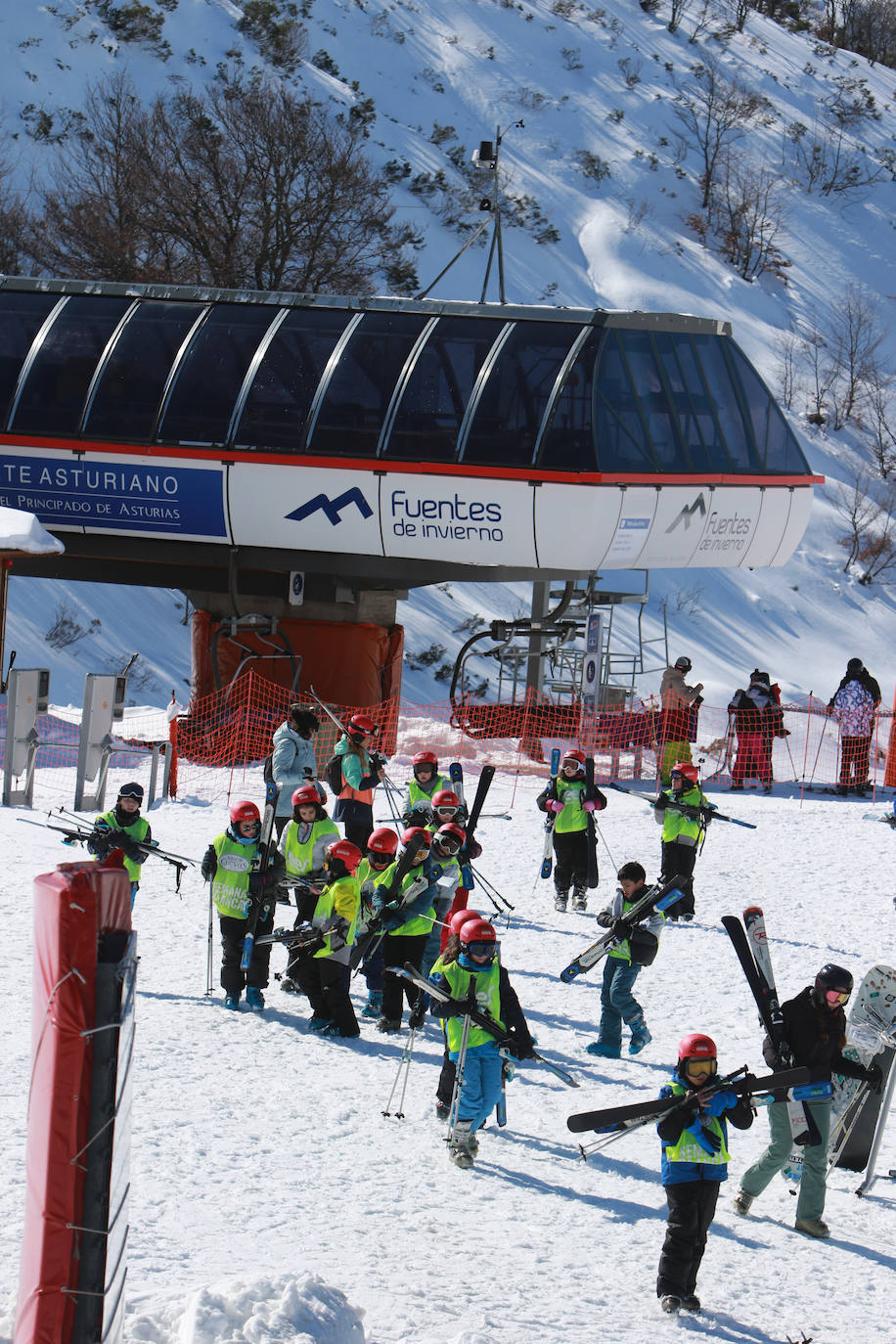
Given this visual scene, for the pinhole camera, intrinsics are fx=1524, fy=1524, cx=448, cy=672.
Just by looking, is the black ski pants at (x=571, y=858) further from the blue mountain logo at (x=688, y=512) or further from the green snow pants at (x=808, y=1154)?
the blue mountain logo at (x=688, y=512)

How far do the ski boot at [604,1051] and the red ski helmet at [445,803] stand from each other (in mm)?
2241

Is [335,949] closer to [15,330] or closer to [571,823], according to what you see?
[571,823]

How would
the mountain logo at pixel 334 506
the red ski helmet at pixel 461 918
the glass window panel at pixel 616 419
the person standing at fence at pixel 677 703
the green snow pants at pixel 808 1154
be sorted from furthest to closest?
the person standing at fence at pixel 677 703 → the mountain logo at pixel 334 506 → the glass window panel at pixel 616 419 → the red ski helmet at pixel 461 918 → the green snow pants at pixel 808 1154

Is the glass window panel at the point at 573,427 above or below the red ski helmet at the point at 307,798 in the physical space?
above

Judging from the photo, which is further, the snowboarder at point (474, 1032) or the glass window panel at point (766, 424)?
the glass window panel at point (766, 424)

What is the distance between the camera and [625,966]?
10.2 m

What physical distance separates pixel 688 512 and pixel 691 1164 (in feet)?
44.6

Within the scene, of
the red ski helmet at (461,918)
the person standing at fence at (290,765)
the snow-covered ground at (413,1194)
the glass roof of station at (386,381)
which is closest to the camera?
the snow-covered ground at (413,1194)

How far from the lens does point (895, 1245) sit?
7.99 meters

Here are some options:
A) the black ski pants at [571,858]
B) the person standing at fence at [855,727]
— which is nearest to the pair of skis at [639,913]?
the black ski pants at [571,858]

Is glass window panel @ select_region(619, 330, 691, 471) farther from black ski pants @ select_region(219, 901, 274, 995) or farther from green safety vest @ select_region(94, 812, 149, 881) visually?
black ski pants @ select_region(219, 901, 274, 995)

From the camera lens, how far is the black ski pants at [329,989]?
10070 mm

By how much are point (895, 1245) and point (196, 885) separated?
24.4ft

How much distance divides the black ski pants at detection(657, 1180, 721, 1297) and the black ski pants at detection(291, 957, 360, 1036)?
11.7ft
